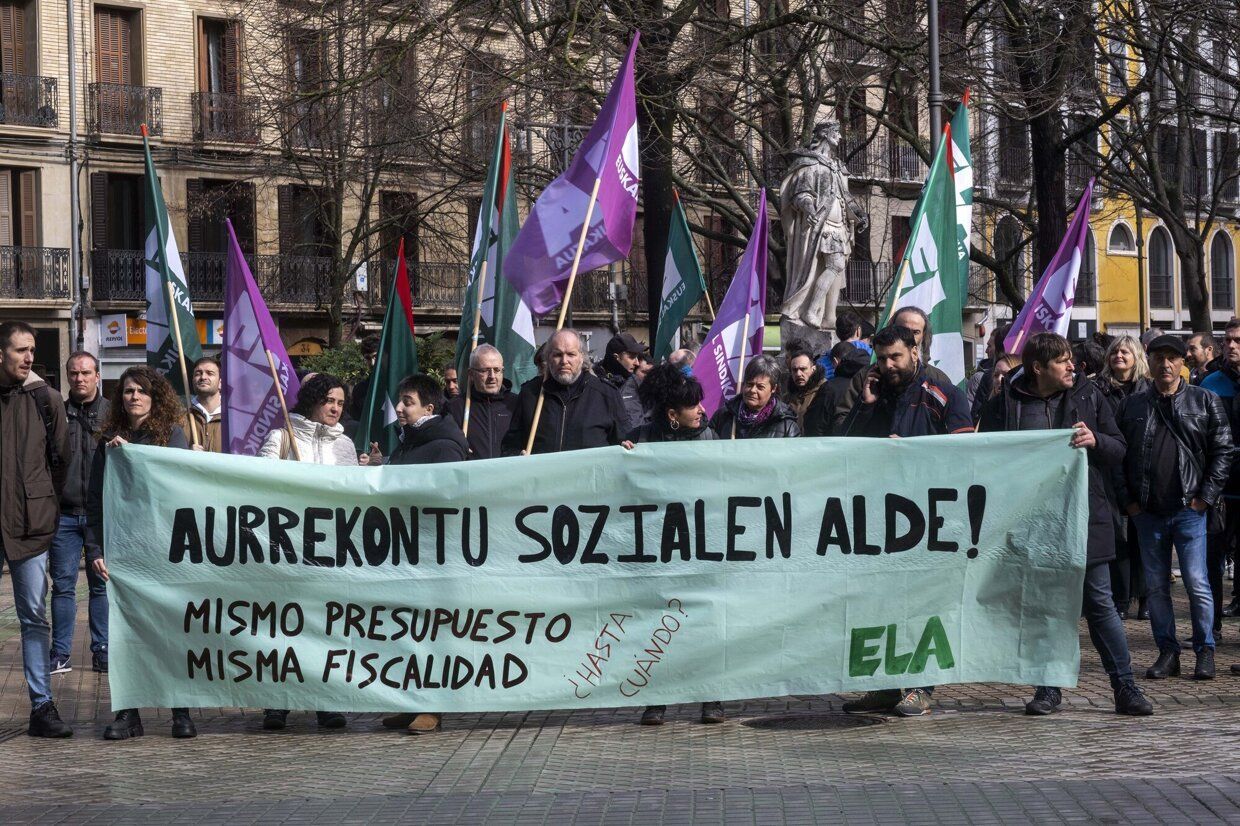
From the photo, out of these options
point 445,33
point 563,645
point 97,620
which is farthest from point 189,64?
point 563,645

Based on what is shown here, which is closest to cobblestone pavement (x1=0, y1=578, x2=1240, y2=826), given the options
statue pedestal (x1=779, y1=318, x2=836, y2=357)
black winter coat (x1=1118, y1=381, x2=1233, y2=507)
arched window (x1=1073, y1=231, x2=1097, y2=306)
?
black winter coat (x1=1118, y1=381, x2=1233, y2=507)

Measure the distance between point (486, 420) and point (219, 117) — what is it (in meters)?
32.1

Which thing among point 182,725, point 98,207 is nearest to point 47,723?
point 182,725

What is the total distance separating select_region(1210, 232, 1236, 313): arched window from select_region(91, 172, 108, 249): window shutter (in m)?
36.5

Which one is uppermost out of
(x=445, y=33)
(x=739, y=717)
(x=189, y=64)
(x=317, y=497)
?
(x=189, y=64)

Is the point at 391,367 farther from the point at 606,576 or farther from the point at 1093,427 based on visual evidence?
the point at 1093,427

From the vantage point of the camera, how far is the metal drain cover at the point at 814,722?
8078 millimetres

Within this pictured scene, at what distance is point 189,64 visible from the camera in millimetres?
40031

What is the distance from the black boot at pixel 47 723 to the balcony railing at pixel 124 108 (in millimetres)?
32048

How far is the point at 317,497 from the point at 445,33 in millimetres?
11708

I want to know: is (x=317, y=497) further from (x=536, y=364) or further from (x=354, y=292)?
(x=354, y=292)

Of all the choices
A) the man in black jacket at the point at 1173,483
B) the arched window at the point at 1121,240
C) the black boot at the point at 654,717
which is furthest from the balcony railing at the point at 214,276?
the black boot at the point at 654,717

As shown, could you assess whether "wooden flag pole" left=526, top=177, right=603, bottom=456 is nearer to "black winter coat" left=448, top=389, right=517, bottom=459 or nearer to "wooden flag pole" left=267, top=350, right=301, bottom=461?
"black winter coat" left=448, top=389, right=517, bottom=459

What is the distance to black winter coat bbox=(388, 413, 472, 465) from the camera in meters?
8.41
